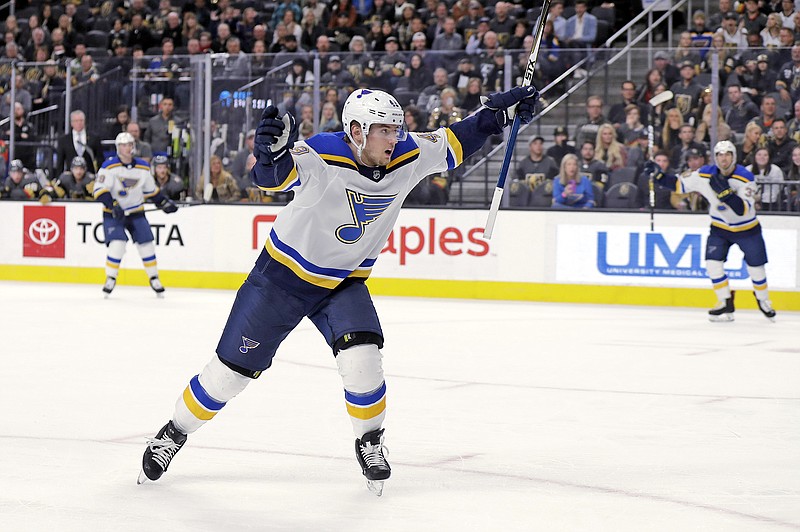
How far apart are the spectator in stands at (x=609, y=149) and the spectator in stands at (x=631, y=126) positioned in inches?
2.6

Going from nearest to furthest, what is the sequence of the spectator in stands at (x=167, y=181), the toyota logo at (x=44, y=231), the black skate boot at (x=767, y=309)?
the black skate boot at (x=767, y=309) → the spectator in stands at (x=167, y=181) → the toyota logo at (x=44, y=231)

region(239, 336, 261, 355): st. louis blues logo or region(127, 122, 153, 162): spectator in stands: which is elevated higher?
region(127, 122, 153, 162): spectator in stands

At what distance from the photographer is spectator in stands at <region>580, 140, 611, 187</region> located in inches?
449

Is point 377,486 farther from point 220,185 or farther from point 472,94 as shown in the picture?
point 220,185

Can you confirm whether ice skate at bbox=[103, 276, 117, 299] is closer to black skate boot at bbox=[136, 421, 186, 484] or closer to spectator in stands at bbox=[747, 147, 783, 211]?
spectator in stands at bbox=[747, 147, 783, 211]

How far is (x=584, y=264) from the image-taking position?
37.5ft

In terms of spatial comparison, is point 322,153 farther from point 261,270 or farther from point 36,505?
point 36,505

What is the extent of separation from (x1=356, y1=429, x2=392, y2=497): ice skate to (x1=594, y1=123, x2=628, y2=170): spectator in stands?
7.79 metres

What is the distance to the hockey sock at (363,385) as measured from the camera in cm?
392

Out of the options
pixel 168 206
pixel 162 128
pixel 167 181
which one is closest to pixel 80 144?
pixel 162 128

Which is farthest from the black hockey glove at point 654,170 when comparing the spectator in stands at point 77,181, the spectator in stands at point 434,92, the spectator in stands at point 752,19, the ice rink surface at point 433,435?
the spectator in stands at point 77,181

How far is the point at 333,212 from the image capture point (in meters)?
3.90

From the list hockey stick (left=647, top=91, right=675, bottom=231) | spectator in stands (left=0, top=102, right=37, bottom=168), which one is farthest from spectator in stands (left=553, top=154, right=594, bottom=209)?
spectator in stands (left=0, top=102, right=37, bottom=168)

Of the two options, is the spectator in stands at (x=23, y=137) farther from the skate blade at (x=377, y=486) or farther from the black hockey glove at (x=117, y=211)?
the skate blade at (x=377, y=486)
